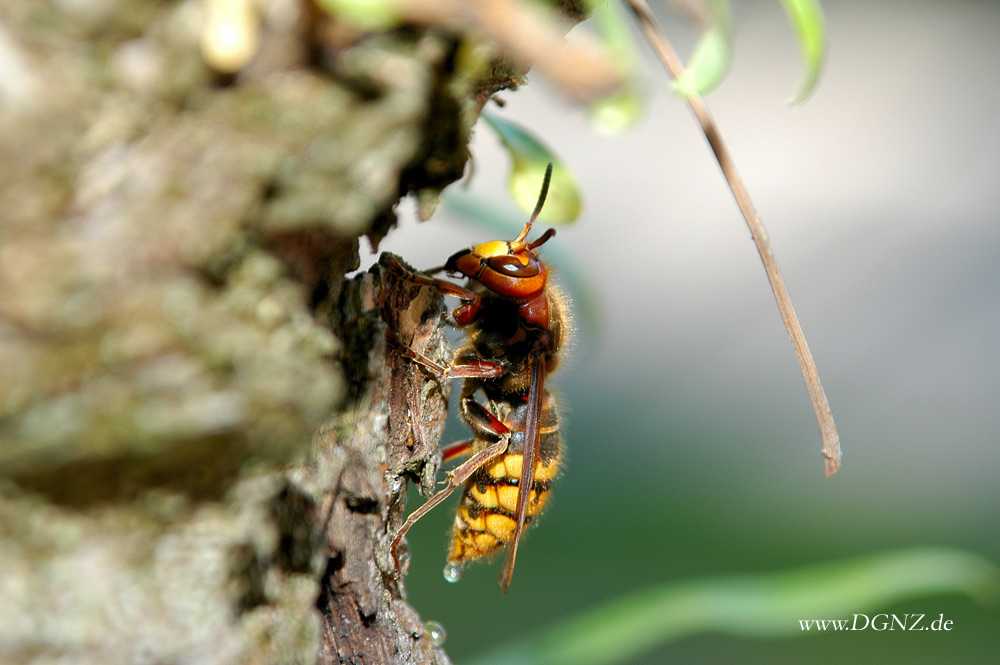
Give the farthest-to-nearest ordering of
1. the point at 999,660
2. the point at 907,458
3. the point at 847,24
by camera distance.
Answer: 1. the point at 847,24
2. the point at 907,458
3. the point at 999,660

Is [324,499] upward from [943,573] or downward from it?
downward

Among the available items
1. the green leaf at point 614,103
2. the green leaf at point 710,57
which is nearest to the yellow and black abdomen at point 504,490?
the green leaf at point 614,103

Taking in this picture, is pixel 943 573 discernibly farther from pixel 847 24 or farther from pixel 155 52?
pixel 847 24

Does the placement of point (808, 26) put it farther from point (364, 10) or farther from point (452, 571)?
point (452, 571)

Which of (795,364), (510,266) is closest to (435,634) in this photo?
(510,266)

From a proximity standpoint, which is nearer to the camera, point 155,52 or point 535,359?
point 155,52

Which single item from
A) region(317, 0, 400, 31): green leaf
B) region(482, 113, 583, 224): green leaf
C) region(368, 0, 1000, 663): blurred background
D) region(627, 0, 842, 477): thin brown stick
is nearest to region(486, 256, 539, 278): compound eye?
region(482, 113, 583, 224): green leaf

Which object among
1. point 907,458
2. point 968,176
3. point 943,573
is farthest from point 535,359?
point 968,176

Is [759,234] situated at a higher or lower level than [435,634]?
higher
